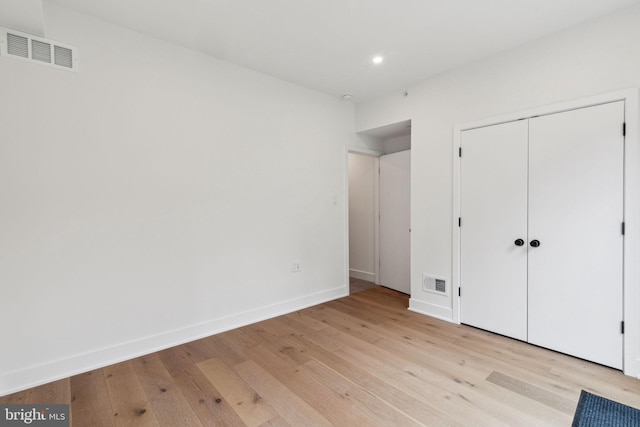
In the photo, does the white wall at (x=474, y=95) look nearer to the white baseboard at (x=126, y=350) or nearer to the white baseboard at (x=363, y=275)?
the white baseboard at (x=363, y=275)

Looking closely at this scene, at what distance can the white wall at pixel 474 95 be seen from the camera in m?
2.32

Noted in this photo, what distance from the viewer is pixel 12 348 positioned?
2090 mm

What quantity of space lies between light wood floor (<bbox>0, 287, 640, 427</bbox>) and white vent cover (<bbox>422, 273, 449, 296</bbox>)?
49 centimetres

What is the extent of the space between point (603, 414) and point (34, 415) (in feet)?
11.6

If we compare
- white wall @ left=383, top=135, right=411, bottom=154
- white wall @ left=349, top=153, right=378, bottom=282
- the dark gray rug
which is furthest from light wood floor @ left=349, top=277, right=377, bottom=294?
the dark gray rug

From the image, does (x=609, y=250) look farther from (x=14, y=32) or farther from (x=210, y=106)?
(x=14, y=32)

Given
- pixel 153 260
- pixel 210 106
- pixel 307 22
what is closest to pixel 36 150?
pixel 153 260

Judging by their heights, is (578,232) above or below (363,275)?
above

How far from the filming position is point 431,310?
3482mm

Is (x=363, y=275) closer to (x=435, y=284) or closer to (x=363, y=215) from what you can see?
(x=363, y=215)

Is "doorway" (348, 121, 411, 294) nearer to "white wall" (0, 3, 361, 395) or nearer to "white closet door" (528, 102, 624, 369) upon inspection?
"white wall" (0, 3, 361, 395)

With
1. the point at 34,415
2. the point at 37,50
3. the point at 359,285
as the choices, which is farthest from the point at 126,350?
the point at 359,285

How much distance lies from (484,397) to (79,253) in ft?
10.4

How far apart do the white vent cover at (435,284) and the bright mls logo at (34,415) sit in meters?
3.32
